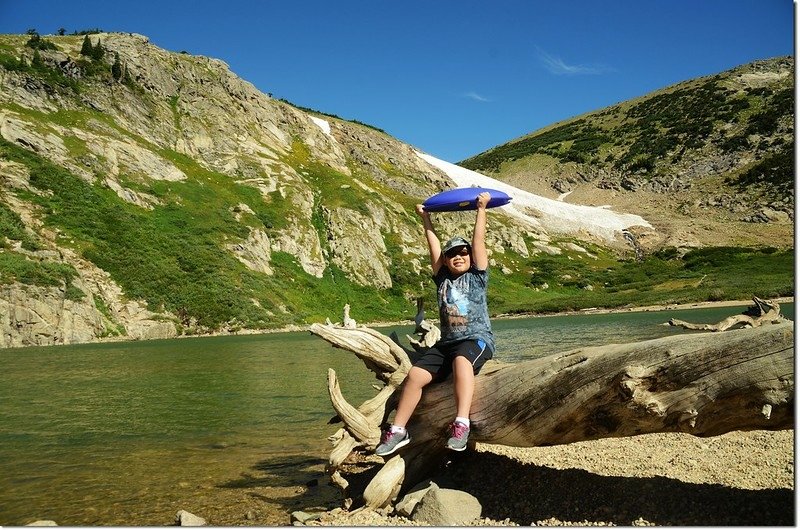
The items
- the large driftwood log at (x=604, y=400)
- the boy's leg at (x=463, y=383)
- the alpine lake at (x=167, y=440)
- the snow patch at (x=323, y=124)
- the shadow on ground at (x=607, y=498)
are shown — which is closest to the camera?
the large driftwood log at (x=604, y=400)

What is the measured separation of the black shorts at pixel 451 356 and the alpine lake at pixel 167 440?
3173 mm

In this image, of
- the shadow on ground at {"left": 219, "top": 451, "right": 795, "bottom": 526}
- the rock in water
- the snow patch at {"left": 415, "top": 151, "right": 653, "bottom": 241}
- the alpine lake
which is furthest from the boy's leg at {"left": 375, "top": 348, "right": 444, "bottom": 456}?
the snow patch at {"left": 415, "top": 151, "right": 653, "bottom": 241}

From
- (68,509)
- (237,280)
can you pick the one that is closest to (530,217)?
(237,280)

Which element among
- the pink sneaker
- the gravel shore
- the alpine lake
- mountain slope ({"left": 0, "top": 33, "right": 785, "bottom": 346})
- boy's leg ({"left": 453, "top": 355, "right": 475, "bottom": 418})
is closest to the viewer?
A: the gravel shore

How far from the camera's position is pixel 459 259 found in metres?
8.51

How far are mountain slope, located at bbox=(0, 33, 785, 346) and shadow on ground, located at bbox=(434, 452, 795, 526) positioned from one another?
4993 centimetres

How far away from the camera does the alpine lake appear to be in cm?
985

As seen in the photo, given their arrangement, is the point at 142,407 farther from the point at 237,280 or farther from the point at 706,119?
the point at 706,119

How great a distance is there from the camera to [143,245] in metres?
62.9

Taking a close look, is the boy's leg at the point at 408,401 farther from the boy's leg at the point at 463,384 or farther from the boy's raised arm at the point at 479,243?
the boy's raised arm at the point at 479,243

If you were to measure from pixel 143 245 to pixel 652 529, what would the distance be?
64550 mm

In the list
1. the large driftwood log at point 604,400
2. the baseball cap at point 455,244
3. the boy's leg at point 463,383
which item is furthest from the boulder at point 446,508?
the baseball cap at point 455,244

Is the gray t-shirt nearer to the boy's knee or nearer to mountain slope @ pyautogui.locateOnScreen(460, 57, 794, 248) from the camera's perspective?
the boy's knee

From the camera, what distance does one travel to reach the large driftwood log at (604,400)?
6414mm
